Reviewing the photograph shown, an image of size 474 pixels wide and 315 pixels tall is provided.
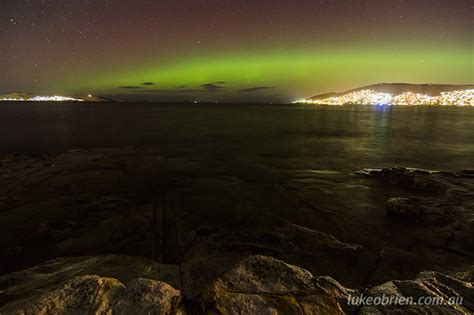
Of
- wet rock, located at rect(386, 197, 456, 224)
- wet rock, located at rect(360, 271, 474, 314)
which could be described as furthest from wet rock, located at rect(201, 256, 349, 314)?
wet rock, located at rect(386, 197, 456, 224)

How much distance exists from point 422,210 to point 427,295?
21.4 ft

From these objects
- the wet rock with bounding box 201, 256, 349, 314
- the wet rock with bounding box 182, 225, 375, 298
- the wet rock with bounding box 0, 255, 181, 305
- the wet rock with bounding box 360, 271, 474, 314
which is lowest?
the wet rock with bounding box 182, 225, 375, 298

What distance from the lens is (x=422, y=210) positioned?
938 centimetres

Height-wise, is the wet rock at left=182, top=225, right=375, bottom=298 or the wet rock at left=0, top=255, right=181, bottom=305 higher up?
the wet rock at left=0, top=255, right=181, bottom=305

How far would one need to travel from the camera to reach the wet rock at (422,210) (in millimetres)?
8986

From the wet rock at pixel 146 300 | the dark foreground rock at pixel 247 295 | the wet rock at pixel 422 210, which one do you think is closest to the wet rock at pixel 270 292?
the dark foreground rock at pixel 247 295

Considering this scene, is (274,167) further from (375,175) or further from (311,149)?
(311,149)

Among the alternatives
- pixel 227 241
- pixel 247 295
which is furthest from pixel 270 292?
pixel 227 241

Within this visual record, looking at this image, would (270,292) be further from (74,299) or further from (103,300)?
(74,299)

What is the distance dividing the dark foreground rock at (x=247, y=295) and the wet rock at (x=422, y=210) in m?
5.08

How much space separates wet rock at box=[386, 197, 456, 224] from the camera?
899cm

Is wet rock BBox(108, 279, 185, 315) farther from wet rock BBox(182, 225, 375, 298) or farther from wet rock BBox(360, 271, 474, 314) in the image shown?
wet rock BBox(360, 271, 474, 314)

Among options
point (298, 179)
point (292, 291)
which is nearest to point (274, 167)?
point (298, 179)

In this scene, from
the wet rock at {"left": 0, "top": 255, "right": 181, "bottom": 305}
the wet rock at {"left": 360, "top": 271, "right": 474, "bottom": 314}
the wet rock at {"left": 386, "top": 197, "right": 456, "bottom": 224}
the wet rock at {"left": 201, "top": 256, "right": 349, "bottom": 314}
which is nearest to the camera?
the wet rock at {"left": 201, "top": 256, "right": 349, "bottom": 314}
